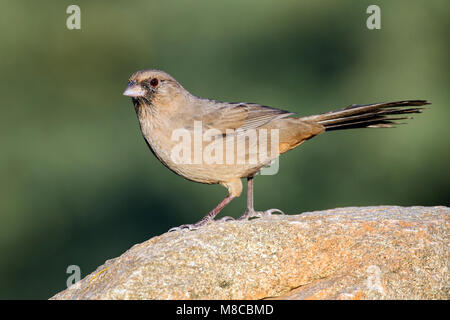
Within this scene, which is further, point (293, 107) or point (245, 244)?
point (293, 107)

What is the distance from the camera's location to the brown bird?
5.85 m

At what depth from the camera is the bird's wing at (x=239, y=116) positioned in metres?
6.24

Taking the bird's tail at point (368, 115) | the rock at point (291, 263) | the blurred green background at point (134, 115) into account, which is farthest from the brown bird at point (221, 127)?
the blurred green background at point (134, 115)

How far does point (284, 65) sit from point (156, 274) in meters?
7.75

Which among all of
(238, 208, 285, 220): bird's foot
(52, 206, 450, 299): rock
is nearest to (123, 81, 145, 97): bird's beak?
(238, 208, 285, 220): bird's foot

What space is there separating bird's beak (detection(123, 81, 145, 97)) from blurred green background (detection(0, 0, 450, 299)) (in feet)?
10.0

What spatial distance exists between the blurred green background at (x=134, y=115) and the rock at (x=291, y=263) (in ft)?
12.8

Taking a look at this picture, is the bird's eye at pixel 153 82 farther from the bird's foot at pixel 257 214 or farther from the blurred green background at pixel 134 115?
the blurred green background at pixel 134 115

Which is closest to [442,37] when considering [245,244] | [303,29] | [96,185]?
[303,29]

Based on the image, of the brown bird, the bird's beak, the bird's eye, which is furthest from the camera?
the bird's eye

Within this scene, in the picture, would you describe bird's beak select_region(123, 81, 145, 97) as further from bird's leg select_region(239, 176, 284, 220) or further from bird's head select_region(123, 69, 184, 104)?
bird's leg select_region(239, 176, 284, 220)

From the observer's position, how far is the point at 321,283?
4234 mm

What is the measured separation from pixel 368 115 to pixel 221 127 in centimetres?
136

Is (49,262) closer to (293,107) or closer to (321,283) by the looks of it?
(293,107)
